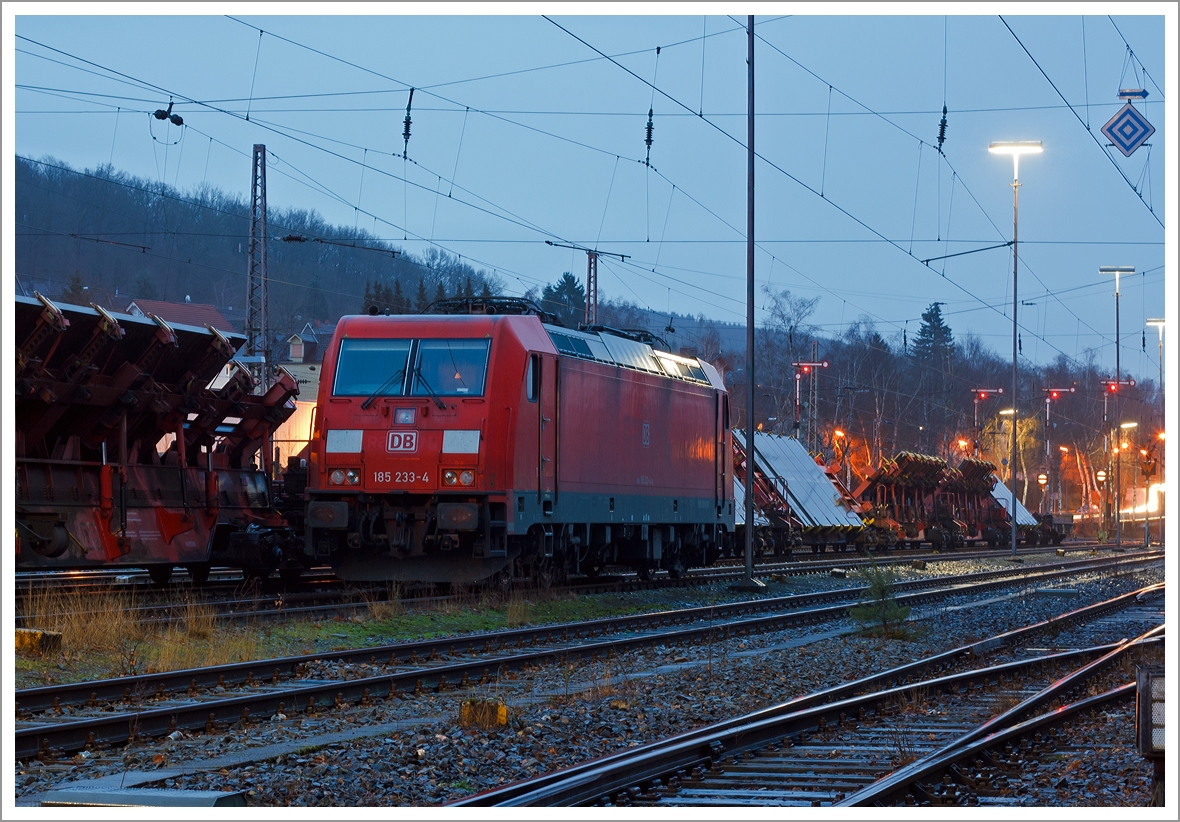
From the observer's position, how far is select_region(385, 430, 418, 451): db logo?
61.4 feet

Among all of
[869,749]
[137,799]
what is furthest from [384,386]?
[137,799]

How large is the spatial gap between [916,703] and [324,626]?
7302 millimetres

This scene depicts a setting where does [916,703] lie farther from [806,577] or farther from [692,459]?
[806,577]

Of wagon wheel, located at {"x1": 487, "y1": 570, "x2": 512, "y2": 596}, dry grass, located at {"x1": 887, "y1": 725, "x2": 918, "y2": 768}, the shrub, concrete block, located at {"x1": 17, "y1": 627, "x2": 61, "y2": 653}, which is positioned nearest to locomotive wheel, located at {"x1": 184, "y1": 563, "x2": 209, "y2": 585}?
wagon wheel, located at {"x1": 487, "y1": 570, "x2": 512, "y2": 596}

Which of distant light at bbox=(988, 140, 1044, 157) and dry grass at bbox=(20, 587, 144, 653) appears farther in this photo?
distant light at bbox=(988, 140, 1044, 157)

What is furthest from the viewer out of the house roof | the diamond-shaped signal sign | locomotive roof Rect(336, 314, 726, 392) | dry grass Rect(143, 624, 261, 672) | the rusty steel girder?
the house roof

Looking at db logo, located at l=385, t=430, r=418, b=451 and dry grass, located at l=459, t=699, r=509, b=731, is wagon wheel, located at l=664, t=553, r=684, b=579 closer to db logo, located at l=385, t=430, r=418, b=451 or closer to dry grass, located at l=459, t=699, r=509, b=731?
db logo, located at l=385, t=430, r=418, b=451

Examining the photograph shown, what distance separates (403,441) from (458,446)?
802 mm

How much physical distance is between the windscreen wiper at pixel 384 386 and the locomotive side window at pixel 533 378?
70.0 inches

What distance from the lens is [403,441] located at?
1872cm

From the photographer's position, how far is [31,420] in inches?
679

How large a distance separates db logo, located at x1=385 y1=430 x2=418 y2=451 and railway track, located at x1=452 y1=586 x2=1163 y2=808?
25.7 feet

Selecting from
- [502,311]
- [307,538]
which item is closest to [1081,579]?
[502,311]

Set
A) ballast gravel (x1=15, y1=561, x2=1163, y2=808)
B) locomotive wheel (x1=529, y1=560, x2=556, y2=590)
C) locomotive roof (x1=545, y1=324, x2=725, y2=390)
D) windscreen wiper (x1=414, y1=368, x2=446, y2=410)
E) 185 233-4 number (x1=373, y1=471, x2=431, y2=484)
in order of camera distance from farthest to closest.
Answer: locomotive roof (x1=545, y1=324, x2=725, y2=390)
locomotive wheel (x1=529, y1=560, x2=556, y2=590)
windscreen wiper (x1=414, y1=368, x2=446, y2=410)
185 233-4 number (x1=373, y1=471, x2=431, y2=484)
ballast gravel (x1=15, y1=561, x2=1163, y2=808)
